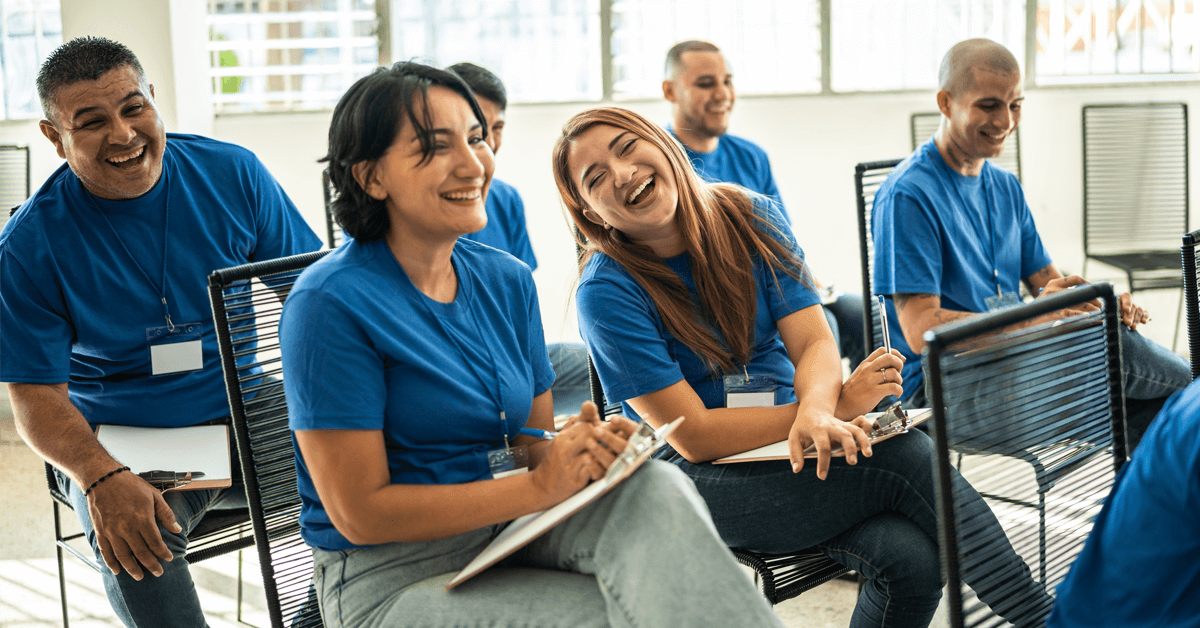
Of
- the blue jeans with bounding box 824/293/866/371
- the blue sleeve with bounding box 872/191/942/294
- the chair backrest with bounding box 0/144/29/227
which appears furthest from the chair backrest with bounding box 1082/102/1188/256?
the chair backrest with bounding box 0/144/29/227

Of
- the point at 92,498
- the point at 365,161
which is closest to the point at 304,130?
the point at 92,498

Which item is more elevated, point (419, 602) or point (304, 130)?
point (304, 130)

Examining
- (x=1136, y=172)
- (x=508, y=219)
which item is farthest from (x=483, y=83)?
(x=1136, y=172)

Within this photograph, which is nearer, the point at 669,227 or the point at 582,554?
the point at 582,554

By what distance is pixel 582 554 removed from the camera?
3.84 feet

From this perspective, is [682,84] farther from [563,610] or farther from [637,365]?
[563,610]

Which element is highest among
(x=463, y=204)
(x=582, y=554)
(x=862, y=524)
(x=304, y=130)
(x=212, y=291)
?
(x=304, y=130)

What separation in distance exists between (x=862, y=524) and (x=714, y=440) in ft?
0.91

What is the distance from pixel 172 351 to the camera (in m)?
1.91

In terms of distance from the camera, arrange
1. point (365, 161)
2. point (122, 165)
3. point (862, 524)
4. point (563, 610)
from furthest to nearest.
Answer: point (122, 165) < point (862, 524) < point (365, 161) < point (563, 610)

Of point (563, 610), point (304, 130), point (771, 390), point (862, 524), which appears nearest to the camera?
point (563, 610)

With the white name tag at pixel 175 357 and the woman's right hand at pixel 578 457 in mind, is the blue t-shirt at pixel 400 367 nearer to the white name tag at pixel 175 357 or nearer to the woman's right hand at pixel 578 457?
the woman's right hand at pixel 578 457

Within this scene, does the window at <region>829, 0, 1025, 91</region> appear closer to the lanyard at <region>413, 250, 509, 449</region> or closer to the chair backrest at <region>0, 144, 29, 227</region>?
the chair backrest at <region>0, 144, 29, 227</region>

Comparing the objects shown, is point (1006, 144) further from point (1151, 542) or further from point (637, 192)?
point (1151, 542)
